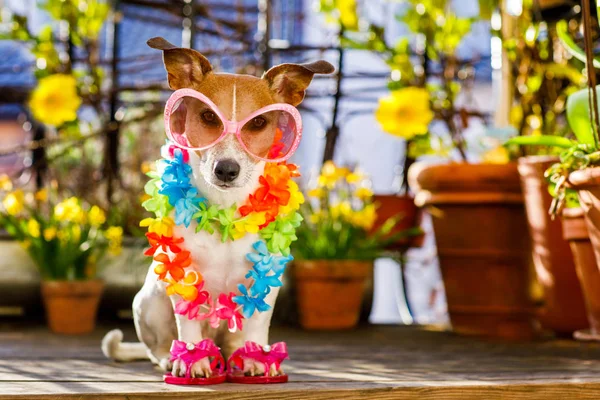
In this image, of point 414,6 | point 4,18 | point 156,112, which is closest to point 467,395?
point 414,6

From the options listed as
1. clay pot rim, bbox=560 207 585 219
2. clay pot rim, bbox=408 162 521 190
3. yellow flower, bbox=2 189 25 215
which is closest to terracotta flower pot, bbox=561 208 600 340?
clay pot rim, bbox=560 207 585 219

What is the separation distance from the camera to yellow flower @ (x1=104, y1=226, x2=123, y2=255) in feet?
8.59

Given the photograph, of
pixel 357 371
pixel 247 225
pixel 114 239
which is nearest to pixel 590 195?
pixel 357 371

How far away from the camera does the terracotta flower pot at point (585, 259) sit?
6.00 feet

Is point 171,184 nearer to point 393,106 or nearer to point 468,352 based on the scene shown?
point 468,352

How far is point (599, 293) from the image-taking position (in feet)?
5.99

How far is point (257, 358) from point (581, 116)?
0.93m

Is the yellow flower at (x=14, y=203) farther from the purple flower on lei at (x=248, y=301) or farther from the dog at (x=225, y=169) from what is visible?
the purple flower on lei at (x=248, y=301)

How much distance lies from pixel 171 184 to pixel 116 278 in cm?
139

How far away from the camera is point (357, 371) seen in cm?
165

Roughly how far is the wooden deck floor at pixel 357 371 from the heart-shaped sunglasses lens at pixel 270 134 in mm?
428

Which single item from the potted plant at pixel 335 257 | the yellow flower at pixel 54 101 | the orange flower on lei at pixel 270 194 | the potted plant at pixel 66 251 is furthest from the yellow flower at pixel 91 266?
the orange flower on lei at pixel 270 194

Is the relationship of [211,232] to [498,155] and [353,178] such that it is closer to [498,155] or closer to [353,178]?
[353,178]

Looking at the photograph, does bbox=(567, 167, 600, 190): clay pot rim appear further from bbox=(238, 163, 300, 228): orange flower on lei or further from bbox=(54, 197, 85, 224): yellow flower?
bbox=(54, 197, 85, 224): yellow flower
